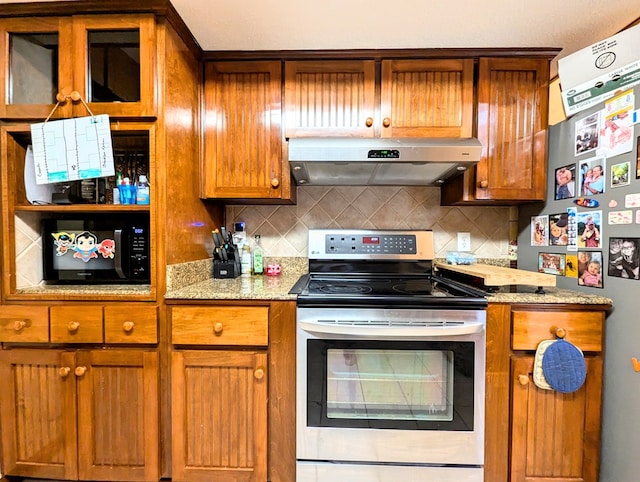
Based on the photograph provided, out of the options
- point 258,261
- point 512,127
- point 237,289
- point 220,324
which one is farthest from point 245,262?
point 512,127

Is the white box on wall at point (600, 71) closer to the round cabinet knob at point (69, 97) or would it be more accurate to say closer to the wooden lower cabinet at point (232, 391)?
the wooden lower cabinet at point (232, 391)

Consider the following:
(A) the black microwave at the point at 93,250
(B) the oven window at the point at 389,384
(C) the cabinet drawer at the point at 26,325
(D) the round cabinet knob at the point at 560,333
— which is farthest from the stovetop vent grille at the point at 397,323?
(C) the cabinet drawer at the point at 26,325

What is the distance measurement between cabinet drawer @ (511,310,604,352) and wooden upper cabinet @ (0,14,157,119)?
5.73 feet

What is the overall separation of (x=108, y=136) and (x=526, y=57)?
2.00m

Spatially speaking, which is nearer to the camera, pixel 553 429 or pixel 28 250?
pixel 553 429

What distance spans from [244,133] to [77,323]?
1.15 meters

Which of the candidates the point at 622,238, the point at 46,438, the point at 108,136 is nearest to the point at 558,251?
the point at 622,238

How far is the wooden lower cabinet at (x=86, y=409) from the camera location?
132 centimetres

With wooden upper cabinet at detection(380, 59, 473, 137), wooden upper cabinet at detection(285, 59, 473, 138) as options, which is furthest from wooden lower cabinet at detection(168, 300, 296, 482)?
wooden upper cabinet at detection(380, 59, 473, 137)

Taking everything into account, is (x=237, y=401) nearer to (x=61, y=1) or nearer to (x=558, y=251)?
(x=558, y=251)

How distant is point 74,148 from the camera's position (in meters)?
1.31

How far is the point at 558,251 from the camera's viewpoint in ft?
5.16

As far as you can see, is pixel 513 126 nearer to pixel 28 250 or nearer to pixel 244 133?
pixel 244 133

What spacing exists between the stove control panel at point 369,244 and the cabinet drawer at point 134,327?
88 centimetres
